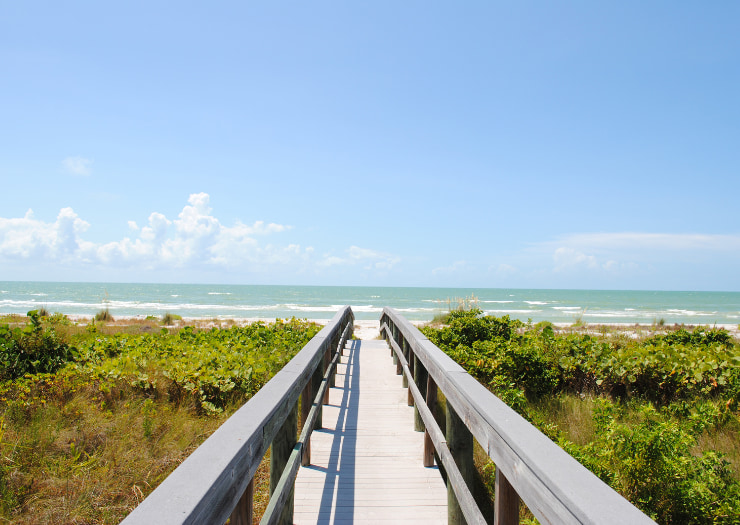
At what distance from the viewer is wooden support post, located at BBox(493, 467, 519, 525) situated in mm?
1687

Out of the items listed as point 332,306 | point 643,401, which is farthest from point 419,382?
point 332,306

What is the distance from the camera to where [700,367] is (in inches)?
221

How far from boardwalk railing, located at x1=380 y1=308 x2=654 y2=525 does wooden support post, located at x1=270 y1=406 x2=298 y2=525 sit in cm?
94

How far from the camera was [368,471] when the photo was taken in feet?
11.8

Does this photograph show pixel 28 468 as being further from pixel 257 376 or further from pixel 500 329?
pixel 500 329

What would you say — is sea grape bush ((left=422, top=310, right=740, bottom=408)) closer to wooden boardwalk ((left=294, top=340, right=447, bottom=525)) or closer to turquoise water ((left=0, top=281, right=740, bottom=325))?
wooden boardwalk ((left=294, top=340, right=447, bottom=525))

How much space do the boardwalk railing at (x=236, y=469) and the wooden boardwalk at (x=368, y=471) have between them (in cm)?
63

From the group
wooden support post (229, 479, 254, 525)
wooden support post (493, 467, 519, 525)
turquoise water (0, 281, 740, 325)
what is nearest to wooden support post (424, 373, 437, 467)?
wooden support post (493, 467, 519, 525)

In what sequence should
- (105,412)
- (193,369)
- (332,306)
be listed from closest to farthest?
(105,412) → (193,369) → (332,306)

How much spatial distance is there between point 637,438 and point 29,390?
5.81 meters

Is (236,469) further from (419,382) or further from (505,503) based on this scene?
(419,382)

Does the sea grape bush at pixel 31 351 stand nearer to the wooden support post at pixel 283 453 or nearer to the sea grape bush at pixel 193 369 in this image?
the sea grape bush at pixel 193 369

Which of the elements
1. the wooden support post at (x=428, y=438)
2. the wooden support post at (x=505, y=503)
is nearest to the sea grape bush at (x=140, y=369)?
the wooden support post at (x=428, y=438)

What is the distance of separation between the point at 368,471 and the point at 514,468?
2.40 metres
